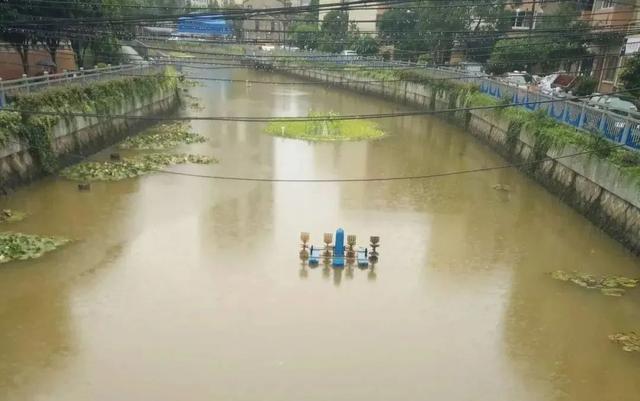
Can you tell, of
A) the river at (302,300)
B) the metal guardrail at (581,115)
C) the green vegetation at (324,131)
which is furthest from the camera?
the green vegetation at (324,131)

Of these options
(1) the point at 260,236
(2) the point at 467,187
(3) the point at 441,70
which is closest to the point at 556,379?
(1) the point at 260,236

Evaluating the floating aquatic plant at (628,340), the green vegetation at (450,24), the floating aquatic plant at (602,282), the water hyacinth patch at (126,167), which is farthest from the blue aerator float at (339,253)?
the green vegetation at (450,24)

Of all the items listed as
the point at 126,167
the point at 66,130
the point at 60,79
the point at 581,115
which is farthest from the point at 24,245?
the point at 581,115

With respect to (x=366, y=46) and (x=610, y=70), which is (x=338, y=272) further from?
(x=366, y=46)

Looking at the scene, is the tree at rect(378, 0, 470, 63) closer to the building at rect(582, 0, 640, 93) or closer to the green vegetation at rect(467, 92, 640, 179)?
the building at rect(582, 0, 640, 93)

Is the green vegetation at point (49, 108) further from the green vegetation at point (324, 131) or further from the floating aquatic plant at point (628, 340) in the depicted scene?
the floating aquatic plant at point (628, 340)
